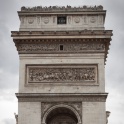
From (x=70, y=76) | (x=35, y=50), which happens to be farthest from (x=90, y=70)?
(x=35, y=50)

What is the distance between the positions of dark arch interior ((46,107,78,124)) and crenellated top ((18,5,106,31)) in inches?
223

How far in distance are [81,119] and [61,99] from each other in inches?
74.5

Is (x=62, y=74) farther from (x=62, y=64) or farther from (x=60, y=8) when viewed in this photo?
(x=60, y=8)

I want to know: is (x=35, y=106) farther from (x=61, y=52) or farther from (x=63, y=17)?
(x=63, y=17)

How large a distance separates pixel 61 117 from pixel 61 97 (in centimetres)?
274

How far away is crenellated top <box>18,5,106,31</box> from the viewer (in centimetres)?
3696

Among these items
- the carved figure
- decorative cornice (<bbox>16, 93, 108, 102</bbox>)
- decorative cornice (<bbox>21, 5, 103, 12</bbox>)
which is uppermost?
decorative cornice (<bbox>21, 5, 103, 12</bbox>)

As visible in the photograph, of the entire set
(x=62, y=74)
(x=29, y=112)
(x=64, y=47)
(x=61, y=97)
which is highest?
(x=64, y=47)

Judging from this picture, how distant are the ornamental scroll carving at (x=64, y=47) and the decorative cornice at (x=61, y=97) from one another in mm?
3089

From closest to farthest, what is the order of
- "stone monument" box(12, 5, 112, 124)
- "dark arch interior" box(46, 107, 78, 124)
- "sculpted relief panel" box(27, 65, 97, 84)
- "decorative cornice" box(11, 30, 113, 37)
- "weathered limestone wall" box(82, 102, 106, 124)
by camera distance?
"weathered limestone wall" box(82, 102, 106, 124)
"stone monument" box(12, 5, 112, 124)
"sculpted relief panel" box(27, 65, 97, 84)
"decorative cornice" box(11, 30, 113, 37)
"dark arch interior" box(46, 107, 78, 124)

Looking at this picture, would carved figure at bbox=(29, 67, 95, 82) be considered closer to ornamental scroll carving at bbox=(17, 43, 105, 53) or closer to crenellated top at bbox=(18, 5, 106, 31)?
ornamental scroll carving at bbox=(17, 43, 105, 53)

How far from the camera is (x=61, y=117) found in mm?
37625

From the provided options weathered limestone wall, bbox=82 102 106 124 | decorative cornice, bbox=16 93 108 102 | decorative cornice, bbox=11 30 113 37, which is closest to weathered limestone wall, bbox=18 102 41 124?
decorative cornice, bbox=16 93 108 102

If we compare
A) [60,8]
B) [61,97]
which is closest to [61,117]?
[61,97]
